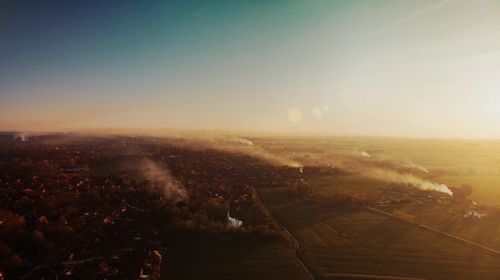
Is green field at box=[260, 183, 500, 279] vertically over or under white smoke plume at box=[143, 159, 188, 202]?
under

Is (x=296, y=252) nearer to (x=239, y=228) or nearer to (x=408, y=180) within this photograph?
(x=239, y=228)

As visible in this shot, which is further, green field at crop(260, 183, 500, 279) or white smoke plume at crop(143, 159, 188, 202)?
white smoke plume at crop(143, 159, 188, 202)

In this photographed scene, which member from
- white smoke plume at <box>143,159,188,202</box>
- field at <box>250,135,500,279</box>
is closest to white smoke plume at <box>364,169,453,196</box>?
field at <box>250,135,500,279</box>

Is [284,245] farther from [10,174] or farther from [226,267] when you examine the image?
[10,174]

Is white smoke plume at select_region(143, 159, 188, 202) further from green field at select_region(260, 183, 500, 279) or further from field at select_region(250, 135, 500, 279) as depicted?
green field at select_region(260, 183, 500, 279)

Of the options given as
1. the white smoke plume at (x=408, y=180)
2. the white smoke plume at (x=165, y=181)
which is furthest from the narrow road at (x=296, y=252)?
the white smoke plume at (x=408, y=180)

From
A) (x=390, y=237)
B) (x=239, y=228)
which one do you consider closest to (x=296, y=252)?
(x=239, y=228)

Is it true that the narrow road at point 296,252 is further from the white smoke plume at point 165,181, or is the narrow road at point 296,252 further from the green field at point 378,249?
the white smoke plume at point 165,181
